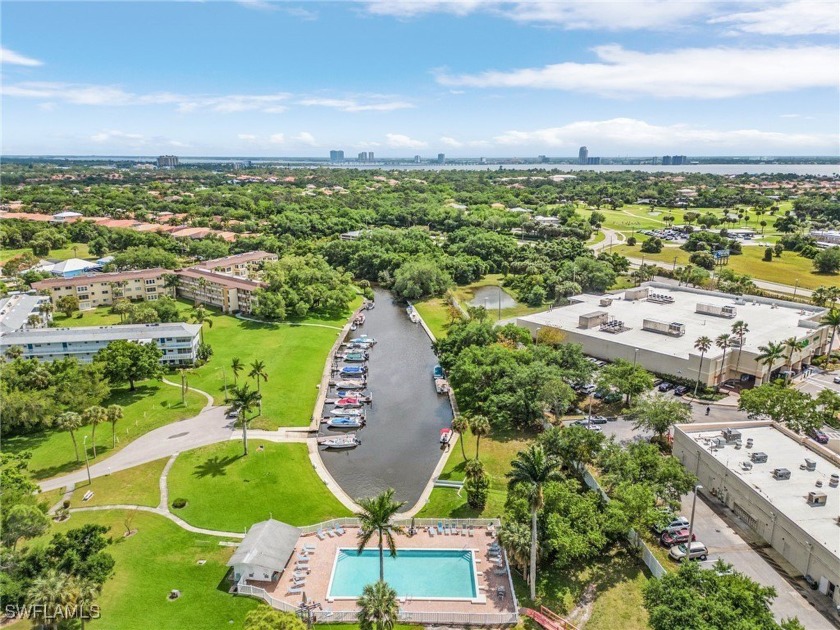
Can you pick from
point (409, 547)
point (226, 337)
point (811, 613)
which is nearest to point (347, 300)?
point (226, 337)

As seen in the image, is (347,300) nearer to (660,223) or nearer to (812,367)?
(812,367)

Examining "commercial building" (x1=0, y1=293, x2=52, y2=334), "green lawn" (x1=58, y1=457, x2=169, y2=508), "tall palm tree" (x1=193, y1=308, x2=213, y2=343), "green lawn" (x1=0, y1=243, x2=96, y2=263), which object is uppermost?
"green lawn" (x1=0, y1=243, x2=96, y2=263)

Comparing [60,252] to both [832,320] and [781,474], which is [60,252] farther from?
[832,320]

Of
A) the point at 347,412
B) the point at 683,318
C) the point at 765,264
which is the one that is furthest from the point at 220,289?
the point at 765,264

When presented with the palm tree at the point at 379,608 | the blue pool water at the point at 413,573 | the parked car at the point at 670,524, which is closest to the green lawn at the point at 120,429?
the blue pool water at the point at 413,573

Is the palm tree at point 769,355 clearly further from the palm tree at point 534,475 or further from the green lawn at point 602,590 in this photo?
the palm tree at point 534,475

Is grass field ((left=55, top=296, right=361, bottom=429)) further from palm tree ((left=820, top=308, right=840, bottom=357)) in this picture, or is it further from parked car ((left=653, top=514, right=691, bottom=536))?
palm tree ((left=820, top=308, right=840, bottom=357))

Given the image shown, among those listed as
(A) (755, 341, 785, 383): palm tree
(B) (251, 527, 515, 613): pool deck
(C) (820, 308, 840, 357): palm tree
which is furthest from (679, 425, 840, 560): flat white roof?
(C) (820, 308, 840, 357): palm tree
